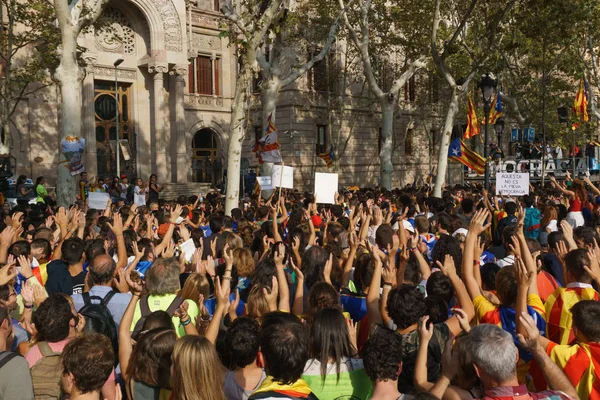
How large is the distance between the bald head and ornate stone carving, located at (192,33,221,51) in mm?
30625

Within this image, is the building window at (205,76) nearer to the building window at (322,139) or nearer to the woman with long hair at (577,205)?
the building window at (322,139)

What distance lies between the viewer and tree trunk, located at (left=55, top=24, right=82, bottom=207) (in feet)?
46.1

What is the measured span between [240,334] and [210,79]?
3331 centimetres

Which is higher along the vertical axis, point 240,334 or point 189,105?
point 189,105

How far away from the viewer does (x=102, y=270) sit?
5609mm

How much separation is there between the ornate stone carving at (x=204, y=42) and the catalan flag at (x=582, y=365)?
33270 millimetres

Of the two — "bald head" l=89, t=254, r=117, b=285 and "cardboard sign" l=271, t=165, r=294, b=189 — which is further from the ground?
"cardboard sign" l=271, t=165, r=294, b=189

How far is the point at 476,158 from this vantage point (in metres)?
18.2

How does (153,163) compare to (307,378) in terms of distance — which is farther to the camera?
(153,163)

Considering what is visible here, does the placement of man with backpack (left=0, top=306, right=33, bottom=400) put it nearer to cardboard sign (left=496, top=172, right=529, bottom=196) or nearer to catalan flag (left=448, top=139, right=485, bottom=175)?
cardboard sign (left=496, top=172, right=529, bottom=196)

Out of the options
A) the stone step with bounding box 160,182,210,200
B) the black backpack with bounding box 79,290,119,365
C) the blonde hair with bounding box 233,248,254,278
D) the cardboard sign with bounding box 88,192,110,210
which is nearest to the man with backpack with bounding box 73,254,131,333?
the black backpack with bounding box 79,290,119,365

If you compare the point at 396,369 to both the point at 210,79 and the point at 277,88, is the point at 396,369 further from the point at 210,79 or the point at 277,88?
the point at 210,79

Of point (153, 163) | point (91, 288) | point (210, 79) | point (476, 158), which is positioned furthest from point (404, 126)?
point (91, 288)

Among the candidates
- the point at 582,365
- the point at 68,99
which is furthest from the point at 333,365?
the point at 68,99
